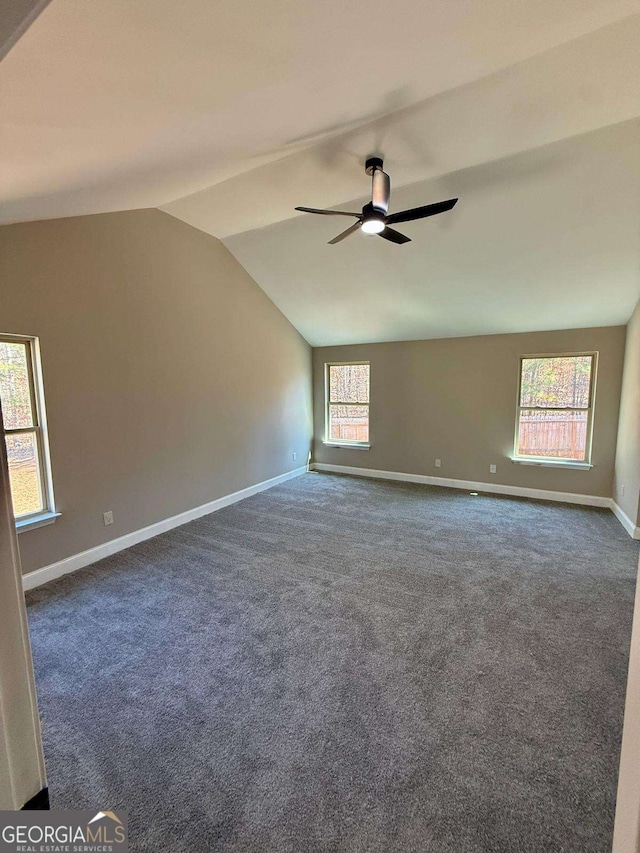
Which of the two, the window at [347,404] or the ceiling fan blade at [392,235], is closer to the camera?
the ceiling fan blade at [392,235]

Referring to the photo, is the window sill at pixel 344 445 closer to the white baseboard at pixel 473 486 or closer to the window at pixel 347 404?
the window at pixel 347 404

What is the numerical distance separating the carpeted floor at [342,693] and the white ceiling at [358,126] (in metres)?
2.41

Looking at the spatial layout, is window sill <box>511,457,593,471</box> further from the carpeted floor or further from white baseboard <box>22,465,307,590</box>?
white baseboard <box>22,465,307,590</box>

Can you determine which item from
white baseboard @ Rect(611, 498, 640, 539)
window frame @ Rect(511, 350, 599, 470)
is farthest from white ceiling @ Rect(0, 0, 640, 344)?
white baseboard @ Rect(611, 498, 640, 539)

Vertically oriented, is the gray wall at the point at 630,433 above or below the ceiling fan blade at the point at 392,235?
below

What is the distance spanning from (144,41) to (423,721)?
2700 millimetres

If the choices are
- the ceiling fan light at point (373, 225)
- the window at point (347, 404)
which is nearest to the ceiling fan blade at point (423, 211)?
the ceiling fan light at point (373, 225)

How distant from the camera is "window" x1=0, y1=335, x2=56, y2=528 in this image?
2.72 m

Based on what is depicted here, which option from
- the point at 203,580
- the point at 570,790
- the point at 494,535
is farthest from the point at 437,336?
the point at 570,790

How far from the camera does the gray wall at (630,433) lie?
3.69m

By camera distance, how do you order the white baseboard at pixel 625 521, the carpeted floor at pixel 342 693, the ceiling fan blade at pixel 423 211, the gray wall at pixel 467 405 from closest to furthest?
the carpeted floor at pixel 342 693
the ceiling fan blade at pixel 423 211
the white baseboard at pixel 625 521
the gray wall at pixel 467 405

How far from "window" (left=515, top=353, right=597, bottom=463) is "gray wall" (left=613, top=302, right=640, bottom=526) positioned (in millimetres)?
388

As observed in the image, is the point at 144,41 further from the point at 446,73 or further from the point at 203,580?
the point at 203,580

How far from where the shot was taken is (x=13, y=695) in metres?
0.70
